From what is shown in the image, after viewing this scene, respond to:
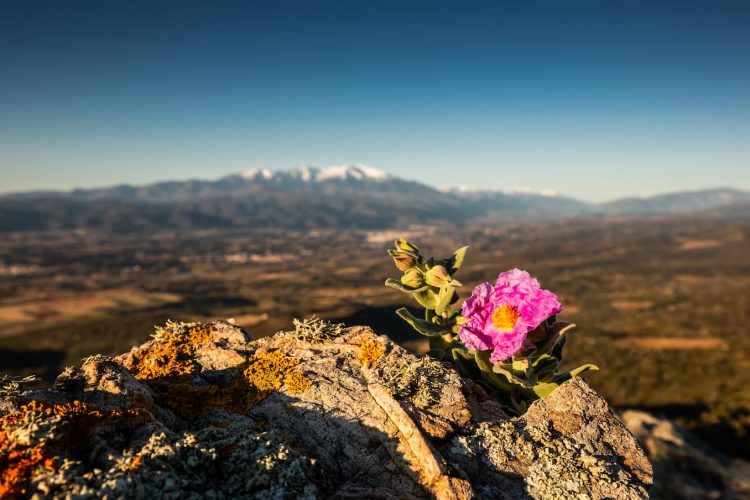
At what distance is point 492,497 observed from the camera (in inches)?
135

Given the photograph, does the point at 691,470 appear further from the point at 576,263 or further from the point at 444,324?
the point at 576,263

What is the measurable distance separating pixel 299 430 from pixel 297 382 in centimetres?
58

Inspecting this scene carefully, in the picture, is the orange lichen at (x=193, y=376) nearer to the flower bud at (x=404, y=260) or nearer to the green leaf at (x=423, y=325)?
the green leaf at (x=423, y=325)

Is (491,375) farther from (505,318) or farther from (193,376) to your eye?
(193,376)

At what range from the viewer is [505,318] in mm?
4086

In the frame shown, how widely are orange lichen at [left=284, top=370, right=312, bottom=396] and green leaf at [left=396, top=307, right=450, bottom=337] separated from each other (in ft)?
4.15

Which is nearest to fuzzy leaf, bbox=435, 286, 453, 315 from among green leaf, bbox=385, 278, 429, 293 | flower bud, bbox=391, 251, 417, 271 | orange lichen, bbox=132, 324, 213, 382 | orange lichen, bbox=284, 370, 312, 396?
green leaf, bbox=385, 278, 429, 293

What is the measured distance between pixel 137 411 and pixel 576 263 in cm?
18792

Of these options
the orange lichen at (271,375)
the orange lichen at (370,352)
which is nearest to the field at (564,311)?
the orange lichen at (271,375)

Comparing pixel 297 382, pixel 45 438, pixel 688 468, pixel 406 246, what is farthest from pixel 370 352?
pixel 688 468

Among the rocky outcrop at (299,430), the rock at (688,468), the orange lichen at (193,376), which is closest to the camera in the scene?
the rocky outcrop at (299,430)

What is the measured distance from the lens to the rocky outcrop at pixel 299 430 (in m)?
2.74

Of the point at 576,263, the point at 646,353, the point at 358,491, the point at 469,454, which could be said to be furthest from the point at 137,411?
the point at 576,263

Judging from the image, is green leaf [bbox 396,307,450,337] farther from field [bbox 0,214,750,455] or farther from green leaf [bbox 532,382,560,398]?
field [bbox 0,214,750,455]
